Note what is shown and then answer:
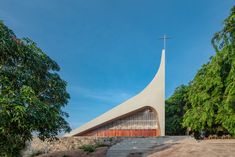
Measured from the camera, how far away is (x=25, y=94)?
908cm

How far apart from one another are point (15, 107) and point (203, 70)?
45.9ft

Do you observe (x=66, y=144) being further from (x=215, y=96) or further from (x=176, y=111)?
(x=176, y=111)

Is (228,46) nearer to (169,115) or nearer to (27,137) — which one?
(27,137)

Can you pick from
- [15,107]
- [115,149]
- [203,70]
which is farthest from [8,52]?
[203,70]

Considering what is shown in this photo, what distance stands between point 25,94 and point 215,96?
1186 cm

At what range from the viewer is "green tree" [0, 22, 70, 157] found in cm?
869

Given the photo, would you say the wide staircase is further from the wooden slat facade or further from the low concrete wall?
the wooden slat facade

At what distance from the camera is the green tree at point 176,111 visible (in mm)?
26062

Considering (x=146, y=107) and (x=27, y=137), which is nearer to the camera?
(x=27, y=137)

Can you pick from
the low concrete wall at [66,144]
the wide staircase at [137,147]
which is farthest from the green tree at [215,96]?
the low concrete wall at [66,144]

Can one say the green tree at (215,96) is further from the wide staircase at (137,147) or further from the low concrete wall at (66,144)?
the low concrete wall at (66,144)

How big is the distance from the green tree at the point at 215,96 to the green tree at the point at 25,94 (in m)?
8.07

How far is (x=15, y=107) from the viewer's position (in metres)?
8.45

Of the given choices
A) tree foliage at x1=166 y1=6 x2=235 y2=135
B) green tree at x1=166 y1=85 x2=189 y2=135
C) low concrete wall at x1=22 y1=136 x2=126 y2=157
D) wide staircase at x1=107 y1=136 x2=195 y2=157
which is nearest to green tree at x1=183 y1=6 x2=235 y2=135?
tree foliage at x1=166 y1=6 x2=235 y2=135
